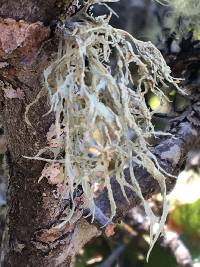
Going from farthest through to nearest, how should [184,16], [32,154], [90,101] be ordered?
1. [184,16]
2. [32,154]
3. [90,101]

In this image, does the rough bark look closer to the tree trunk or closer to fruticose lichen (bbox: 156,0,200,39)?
the tree trunk

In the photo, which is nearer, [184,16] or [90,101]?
[90,101]

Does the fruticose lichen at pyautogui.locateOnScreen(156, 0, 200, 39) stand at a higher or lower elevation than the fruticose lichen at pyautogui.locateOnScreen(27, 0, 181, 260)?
lower

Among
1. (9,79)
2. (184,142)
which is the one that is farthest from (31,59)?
(184,142)

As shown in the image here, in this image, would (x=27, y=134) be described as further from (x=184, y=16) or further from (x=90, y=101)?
(x=184, y=16)

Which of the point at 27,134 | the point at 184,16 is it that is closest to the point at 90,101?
the point at 27,134

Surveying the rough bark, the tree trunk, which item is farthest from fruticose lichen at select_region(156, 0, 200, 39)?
the tree trunk

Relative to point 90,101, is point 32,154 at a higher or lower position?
lower

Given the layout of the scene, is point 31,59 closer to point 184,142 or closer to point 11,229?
point 11,229
